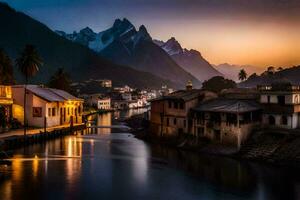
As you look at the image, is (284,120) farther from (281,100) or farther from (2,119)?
(2,119)

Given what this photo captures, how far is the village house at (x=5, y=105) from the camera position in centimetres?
7800

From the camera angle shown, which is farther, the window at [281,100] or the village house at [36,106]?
the village house at [36,106]

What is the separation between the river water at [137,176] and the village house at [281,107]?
36.6 feet

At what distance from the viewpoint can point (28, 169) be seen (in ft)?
168

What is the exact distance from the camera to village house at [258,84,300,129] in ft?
204

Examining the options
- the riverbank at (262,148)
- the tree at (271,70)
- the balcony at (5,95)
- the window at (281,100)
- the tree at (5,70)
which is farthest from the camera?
the tree at (271,70)

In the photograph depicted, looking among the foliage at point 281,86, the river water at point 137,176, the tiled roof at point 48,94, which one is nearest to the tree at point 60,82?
the tiled roof at point 48,94

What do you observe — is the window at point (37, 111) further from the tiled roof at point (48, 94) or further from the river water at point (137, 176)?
the river water at point (137, 176)

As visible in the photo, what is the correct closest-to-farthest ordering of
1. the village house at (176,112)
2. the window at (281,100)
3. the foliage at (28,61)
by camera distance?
the window at (281,100) → the village house at (176,112) → the foliage at (28,61)

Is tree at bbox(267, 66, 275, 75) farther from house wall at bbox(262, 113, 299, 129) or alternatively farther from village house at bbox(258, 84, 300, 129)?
house wall at bbox(262, 113, 299, 129)

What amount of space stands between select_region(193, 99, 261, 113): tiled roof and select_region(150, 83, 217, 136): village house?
257 centimetres

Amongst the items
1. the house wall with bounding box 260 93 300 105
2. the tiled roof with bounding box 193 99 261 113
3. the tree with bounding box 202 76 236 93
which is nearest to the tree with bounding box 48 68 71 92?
the tree with bounding box 202 76 236 93

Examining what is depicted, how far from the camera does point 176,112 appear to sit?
7381 centimetres

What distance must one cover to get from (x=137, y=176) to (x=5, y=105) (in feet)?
143
